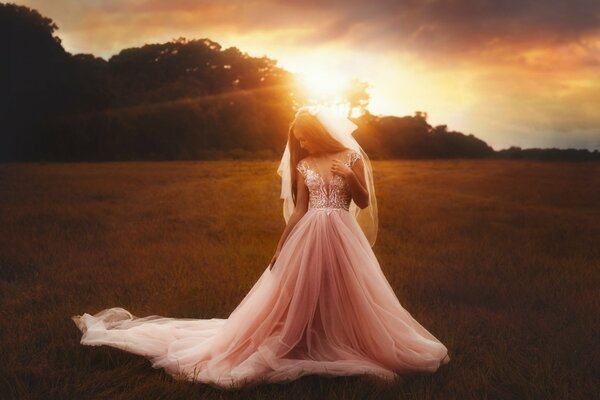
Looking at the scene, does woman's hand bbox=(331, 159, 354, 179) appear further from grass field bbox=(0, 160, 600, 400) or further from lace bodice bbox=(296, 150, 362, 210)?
grass field bbox=(0, 160, 600, 400)

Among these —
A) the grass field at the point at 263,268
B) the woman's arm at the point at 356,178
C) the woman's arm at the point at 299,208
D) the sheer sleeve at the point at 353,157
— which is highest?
the sheer sleeve at the point at 353,157

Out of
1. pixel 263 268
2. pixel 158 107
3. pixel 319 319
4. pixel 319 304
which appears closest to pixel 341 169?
pixel 319 304

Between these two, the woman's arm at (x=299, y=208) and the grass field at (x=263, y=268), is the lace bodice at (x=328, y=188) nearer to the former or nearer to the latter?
the woman's arm at (x=299, y=208)

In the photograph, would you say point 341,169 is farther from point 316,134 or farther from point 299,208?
point 299,208

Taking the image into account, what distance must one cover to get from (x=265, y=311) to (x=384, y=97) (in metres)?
11.4

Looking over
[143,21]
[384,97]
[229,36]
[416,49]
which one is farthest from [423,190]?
[143,21]

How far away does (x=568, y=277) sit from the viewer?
21.6 feet

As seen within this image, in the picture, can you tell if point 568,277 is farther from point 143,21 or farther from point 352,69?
point 143,21

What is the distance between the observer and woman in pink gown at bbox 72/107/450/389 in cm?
381

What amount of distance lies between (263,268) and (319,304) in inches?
120

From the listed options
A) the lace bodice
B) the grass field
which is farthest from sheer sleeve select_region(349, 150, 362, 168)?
the grass field

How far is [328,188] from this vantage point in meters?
4.00

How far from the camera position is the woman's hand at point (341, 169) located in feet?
12.8

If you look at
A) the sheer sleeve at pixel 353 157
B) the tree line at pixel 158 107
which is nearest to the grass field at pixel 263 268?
the sheer sleeve at pixel 353 157
